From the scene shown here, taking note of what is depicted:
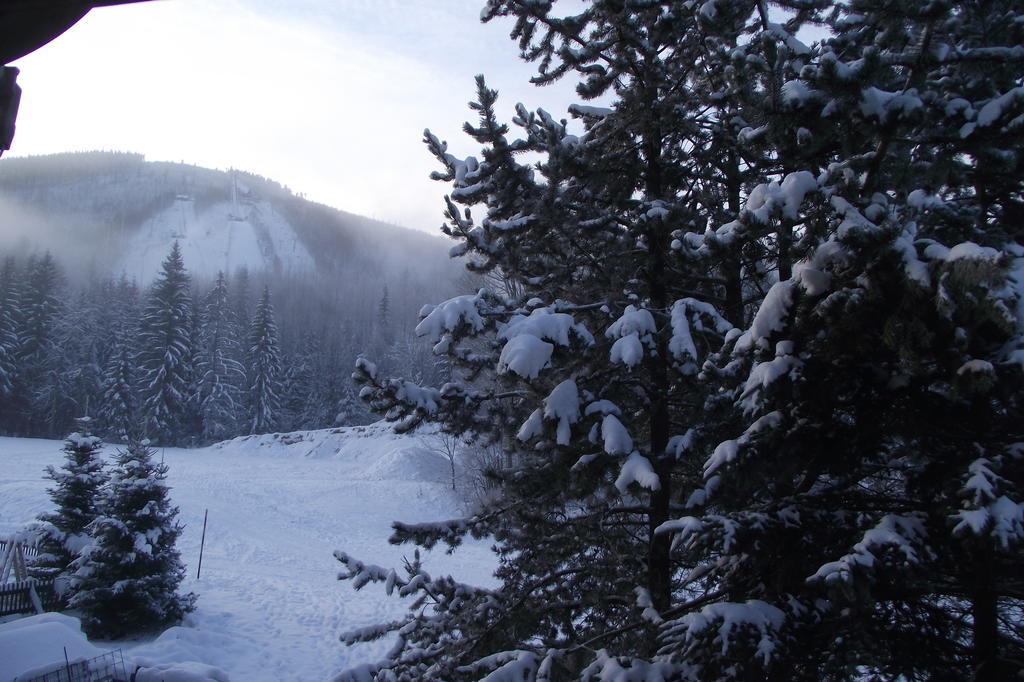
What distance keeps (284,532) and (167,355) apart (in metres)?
29.9

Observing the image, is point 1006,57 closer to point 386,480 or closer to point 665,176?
point 665,176

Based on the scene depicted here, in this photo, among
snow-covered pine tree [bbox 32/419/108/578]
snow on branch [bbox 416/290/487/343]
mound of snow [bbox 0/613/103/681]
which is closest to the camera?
A: snow on branch [bbox 416/290/487/343]

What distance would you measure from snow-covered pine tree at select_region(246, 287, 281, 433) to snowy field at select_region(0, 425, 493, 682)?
8.67 m

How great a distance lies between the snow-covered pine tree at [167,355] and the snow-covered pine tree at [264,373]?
5139 mm

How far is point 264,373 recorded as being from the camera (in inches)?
2042

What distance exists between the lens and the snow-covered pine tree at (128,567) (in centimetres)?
1305

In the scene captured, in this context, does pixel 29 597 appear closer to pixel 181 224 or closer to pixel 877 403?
pixel 877 403

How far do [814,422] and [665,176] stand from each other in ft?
11.5

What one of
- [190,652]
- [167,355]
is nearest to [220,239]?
[167,355]

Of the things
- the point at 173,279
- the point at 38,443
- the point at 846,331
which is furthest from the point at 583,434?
the point at 173,279

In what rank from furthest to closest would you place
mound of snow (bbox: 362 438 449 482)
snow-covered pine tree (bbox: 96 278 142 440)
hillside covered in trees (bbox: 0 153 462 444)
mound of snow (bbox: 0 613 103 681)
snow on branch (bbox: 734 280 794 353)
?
hillside covered in trees (bbox: 0 153 462 444) → snow-covered pine tree (bbox: 96 278 142 440) → mound of snow (bbox: 362 438 449 482) → mound of snow (bbox: 0 613 103 681) → snow on branch (bbox: 734 280 794 353)

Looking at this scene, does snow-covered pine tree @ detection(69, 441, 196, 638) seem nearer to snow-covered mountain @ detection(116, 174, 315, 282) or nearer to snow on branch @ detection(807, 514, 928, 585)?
snow on branch @ detection(807, 514, 928, 585)

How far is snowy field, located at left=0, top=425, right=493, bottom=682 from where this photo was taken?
12.8m

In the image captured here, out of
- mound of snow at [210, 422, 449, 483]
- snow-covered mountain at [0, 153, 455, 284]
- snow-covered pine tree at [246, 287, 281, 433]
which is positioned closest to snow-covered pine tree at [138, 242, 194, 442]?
snow-covered pine tree at [246, 287, 281, 433]
